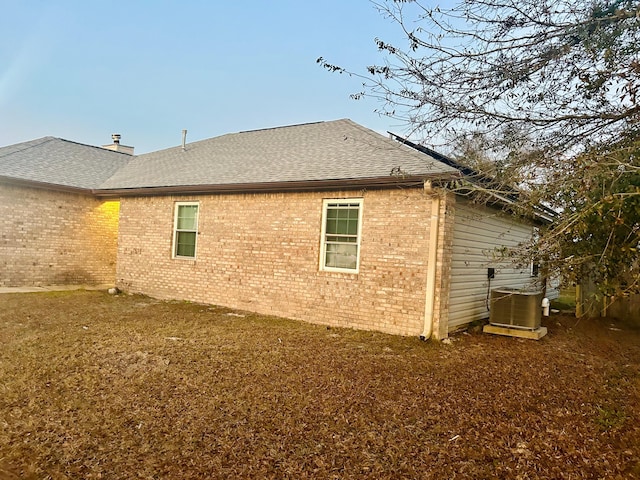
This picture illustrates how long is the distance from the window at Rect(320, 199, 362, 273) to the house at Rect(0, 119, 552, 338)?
2cm

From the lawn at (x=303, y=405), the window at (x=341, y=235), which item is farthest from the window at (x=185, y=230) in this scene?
the window at (x=341, y=235)

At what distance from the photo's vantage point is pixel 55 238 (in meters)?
12.8

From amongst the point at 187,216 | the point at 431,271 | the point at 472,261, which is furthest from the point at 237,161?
the point at 472,261

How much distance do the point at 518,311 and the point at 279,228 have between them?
5.14m

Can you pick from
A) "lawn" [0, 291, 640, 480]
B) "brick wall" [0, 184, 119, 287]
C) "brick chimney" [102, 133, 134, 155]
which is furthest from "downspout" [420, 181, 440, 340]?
"brick chimney" [102, 133, 134, 155]

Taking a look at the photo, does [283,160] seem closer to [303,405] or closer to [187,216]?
[187,216]

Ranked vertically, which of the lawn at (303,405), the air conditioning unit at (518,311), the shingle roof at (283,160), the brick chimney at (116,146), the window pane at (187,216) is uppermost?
the brick chimney at (116,146)

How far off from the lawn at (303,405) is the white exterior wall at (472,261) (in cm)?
99

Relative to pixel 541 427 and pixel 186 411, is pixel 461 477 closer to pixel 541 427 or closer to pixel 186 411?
pixel 541 427

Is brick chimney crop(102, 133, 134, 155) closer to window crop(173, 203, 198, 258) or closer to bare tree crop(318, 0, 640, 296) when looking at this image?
window crop(173, 203, 198, 258)

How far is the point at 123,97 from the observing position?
34406 millimetres

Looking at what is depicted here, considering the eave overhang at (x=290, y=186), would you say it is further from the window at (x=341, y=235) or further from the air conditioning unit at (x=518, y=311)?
the air conditioning unit at (x=518, y=311)

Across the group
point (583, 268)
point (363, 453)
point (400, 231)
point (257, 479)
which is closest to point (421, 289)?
point (400, 231)

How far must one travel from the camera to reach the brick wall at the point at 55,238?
39.2 feet
